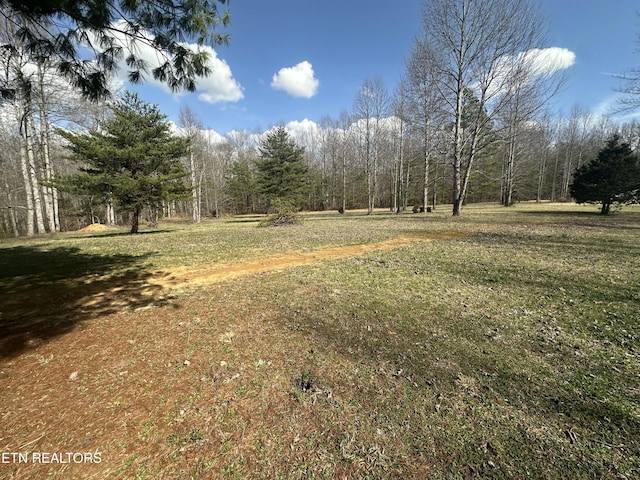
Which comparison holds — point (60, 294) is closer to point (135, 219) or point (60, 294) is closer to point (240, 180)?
point (135, 219)

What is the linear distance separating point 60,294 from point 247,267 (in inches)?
124

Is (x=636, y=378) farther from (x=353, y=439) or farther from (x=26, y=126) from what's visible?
(x=26, y=126)

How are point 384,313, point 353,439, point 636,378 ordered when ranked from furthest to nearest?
point 384,313
point 636,378
point 353,439

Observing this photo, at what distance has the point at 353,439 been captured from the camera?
5.91 ft

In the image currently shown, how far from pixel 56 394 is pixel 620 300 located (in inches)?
278

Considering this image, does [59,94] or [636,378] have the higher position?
[59,94]

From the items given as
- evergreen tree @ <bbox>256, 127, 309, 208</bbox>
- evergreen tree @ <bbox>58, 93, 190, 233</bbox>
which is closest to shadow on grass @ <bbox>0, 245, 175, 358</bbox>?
evergreen tree @ <bbox>58, 93, 190, 233</bbox>

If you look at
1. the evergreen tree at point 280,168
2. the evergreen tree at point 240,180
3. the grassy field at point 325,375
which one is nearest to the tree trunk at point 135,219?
the grassy field at point 325,375

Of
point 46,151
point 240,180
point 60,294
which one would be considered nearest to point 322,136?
Result: point 240,180

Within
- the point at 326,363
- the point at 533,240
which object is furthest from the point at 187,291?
the point at 533,240

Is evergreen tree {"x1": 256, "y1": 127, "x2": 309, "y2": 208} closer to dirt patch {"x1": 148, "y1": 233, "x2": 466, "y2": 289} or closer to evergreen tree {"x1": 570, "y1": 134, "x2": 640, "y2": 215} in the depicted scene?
dirt patch {"x1": 148, "y1": 233, "x2": 466, "y2": 289}

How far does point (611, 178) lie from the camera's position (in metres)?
14.3

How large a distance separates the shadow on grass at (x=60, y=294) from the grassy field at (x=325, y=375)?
42mm

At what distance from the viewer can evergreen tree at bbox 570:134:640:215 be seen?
1374cm
